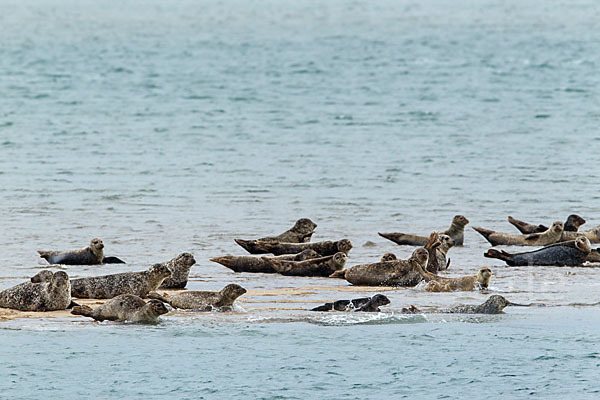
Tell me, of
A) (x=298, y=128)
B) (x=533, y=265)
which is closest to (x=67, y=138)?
(x=298, y=128)

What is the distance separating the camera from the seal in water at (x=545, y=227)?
13.4 metres

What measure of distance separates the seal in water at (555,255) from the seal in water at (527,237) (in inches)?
34.3

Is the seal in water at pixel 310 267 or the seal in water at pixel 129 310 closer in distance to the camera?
the seal in water at pixel 129 310

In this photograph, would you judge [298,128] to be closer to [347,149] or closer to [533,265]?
[347,149]

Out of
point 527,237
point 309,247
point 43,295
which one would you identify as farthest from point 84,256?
point 527,237

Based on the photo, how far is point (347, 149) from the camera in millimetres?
24766

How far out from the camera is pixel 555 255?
11977mm

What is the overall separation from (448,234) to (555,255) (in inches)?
67.6

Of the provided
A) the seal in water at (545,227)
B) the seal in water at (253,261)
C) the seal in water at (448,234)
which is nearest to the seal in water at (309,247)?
the seal in water at (253,261)

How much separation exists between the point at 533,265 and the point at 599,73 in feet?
113

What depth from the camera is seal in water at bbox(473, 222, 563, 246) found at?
42.7ft

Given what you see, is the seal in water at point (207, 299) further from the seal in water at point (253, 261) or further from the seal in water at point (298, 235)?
the seal in water at point (298, 235)

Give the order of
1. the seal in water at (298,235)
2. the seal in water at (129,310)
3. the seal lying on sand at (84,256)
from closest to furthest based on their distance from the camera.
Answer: the seal in water at (129,310) < the seal lying on sand at (84,256) < the seal in water at (298,235)

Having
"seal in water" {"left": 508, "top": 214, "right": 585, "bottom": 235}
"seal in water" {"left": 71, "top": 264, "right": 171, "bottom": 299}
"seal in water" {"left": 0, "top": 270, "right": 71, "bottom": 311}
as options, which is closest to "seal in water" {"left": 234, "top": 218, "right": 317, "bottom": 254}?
"seal in water" {"left": 508, "top": 214, "right": 585, "bottom": 235}
